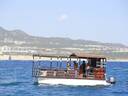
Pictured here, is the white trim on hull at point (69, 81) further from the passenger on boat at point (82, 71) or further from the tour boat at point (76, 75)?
the passenger on boat at point (82, 71)

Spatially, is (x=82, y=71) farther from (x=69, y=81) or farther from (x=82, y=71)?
(x=69, y=81)

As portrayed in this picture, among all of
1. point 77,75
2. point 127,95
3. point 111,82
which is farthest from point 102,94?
point 111,82

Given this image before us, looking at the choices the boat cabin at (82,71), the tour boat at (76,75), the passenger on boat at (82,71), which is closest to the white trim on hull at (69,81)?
the tour boat at (76,75)

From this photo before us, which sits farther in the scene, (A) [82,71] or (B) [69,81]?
(A) [82,71]

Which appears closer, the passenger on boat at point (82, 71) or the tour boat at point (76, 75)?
the tour boat at point (76, 75)

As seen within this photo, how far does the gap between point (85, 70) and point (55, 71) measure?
12.3 ft

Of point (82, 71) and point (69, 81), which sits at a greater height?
point (82, 71)

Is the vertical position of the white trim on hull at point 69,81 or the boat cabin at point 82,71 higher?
the boat cabin at point 82,71

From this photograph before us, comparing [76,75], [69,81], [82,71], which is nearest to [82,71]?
[82,71]

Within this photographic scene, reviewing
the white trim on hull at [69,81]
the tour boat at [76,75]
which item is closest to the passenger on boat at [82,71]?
the tour boat at [76,75]

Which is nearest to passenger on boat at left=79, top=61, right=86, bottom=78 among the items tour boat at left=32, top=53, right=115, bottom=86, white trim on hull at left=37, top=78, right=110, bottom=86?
tour boat at left=32, top=53, right=115, bottom=86

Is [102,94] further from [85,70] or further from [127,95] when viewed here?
[85,70]

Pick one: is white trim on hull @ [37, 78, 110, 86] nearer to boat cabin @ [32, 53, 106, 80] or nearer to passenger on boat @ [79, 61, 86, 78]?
boat cabin @ [32, 53, 106, 80]

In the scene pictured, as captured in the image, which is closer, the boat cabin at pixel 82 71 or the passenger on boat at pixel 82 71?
the boat cabin at pixel 82 71
